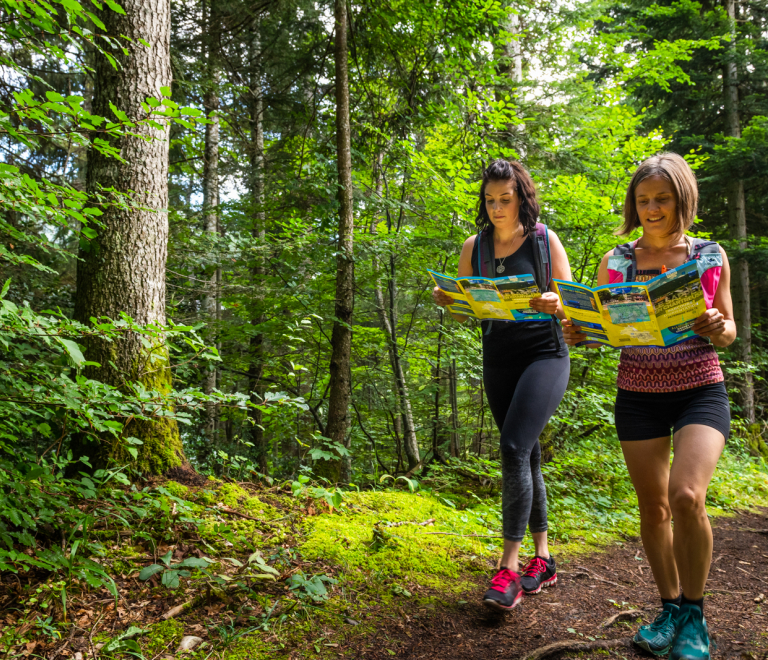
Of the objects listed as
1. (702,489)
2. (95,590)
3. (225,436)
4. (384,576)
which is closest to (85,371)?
(95,590)

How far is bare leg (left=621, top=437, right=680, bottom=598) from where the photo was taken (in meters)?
2.12

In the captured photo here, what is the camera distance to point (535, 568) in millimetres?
2740

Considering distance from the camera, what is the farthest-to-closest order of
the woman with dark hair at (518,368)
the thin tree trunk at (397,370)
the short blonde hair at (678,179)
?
the thin tree trunk at (397,370) → the woman with dark hair at (518,368) → the short blonde hair at (678,179)

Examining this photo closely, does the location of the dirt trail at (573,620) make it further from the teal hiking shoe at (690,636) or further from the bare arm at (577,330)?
the bare arm at (577,330)

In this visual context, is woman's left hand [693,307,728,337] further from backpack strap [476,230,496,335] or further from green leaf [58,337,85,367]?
green leaf [58,337,85,367]

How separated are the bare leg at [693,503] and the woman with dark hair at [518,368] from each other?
72cm

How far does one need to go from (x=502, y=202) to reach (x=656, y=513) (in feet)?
5.71

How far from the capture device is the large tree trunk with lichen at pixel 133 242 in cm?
327

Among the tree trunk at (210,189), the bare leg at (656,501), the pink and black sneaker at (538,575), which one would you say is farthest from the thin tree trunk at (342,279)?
the bare leg at (656,501)

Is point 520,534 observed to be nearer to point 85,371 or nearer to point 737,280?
point 85,371

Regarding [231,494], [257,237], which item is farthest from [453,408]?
[231,494]

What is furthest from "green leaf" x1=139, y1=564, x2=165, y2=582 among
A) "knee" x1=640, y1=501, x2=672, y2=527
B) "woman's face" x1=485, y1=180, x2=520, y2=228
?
"woman's face" x1=485, y1=180, x2=520, y2=228

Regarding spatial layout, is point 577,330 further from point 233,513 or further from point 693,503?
point 233,513

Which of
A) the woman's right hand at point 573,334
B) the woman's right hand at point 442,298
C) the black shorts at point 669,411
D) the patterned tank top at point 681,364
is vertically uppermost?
the woman's right hand at point 442,298
